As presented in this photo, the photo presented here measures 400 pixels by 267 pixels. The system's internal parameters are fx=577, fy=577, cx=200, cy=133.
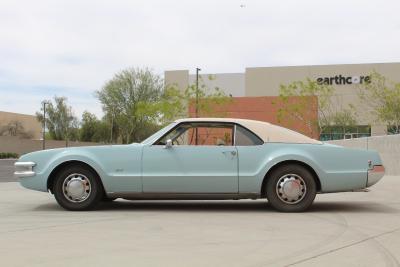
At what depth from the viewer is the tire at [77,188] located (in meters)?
8.53

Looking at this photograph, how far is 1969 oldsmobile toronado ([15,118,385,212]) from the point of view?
27.5 ft

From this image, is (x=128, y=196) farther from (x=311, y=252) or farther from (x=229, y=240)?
(x=311, y=252)

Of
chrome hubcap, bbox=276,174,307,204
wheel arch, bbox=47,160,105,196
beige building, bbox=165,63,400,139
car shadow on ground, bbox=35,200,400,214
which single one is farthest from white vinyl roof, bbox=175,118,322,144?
beige building, bbox=165,63,400,139

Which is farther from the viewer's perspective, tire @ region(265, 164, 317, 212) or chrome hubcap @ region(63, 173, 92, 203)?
chrome hubcap @ region(63, 173, 92, 203)

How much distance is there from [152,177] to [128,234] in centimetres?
198

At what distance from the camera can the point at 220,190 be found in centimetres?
839

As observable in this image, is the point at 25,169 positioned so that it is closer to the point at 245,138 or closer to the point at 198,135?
the point at 198,135

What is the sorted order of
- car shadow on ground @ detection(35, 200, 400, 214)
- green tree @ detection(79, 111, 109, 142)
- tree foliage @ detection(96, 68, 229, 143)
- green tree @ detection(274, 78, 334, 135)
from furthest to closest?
green tree @ detection(79, 111, 109, 142) < tree foliage @ detection(96, 68, 229, 143) < green tree @ detection(274, 78, 334, 135) < car shadow on ground @ detection(35, 200, 400, 214)

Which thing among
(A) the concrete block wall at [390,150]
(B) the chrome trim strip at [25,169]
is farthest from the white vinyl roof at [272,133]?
(A) the concrete block wall at [390,150]

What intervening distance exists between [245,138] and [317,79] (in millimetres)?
57666

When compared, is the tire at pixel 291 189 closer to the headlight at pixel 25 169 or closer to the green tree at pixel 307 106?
the headlight at pixel 25 169

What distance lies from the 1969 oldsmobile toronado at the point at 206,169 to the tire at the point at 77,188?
15 mm

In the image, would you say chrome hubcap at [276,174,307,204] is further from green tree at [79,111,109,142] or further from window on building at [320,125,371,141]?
green tree at [79,111,109,142]

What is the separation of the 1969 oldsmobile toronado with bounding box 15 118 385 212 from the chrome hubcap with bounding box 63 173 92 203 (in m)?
0.01
